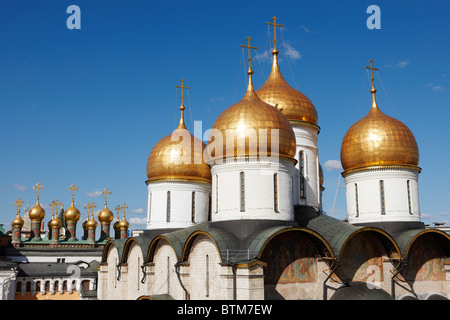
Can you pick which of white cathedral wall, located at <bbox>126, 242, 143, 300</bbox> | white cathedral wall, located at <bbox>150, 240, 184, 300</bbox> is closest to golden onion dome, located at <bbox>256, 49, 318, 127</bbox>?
white cathedral wall, located at <bbox>150, 240, 184, 300</bbox>

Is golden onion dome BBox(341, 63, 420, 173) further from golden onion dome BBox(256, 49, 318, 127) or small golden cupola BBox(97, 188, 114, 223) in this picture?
small golden cupola BBox(97, 188, 114, 223)

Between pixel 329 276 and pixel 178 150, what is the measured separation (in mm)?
8680

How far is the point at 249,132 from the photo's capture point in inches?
589

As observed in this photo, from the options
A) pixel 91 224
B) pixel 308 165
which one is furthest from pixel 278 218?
pixel 91 224

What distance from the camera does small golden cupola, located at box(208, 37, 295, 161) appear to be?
14945mm

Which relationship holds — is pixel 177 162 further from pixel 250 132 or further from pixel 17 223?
pixel 17 223

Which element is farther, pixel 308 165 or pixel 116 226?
pixel 116 226

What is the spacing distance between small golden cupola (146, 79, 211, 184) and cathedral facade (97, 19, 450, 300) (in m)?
0.04

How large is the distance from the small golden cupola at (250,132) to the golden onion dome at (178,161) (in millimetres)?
4386

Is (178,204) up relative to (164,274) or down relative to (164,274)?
up

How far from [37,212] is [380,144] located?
86.4 ft

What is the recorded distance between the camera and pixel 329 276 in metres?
14.4
